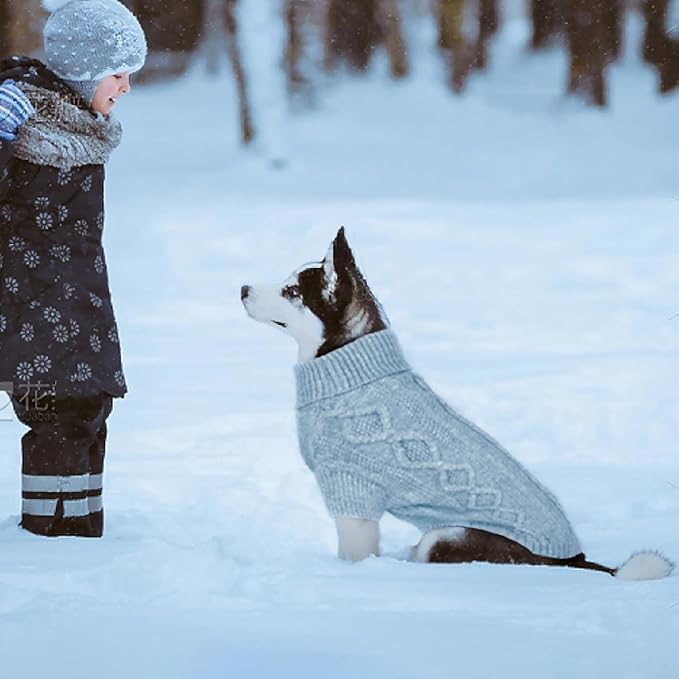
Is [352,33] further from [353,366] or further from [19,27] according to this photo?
[353,366]

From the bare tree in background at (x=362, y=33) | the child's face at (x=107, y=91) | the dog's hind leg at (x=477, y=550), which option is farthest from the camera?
the bare tree in background at (x=362, y=33)

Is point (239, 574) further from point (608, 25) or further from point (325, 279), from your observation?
point (608, 25)

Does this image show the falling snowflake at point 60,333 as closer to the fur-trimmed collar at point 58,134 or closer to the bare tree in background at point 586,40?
the fur-trimmed collar at point 58,134

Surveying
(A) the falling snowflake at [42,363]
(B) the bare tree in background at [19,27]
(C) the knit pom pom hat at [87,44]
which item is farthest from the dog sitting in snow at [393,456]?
(B) the bare tree in background at [19,27]

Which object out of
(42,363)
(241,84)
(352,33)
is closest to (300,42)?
(352,33)

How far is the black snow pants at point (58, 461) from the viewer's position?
4.29 metres

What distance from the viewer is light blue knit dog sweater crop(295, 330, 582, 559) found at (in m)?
3.93

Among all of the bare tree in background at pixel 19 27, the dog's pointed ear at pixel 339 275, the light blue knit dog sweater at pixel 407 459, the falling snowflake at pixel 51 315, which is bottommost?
the light blue knit dog sweater at pixel 407 459

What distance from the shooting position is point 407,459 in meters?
3.95

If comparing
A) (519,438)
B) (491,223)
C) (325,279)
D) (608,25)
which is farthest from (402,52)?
(325,279)

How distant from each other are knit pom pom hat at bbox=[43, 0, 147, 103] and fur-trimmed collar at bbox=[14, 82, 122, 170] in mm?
101

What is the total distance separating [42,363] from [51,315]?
0.47 feet

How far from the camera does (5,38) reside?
19.4 m

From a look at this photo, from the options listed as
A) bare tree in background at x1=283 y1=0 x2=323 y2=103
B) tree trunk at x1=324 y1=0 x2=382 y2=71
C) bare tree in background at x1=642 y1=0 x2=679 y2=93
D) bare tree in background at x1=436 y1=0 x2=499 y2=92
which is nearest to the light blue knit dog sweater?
bare tree in background at x1=642 y1=0 x2=679 y2=93
